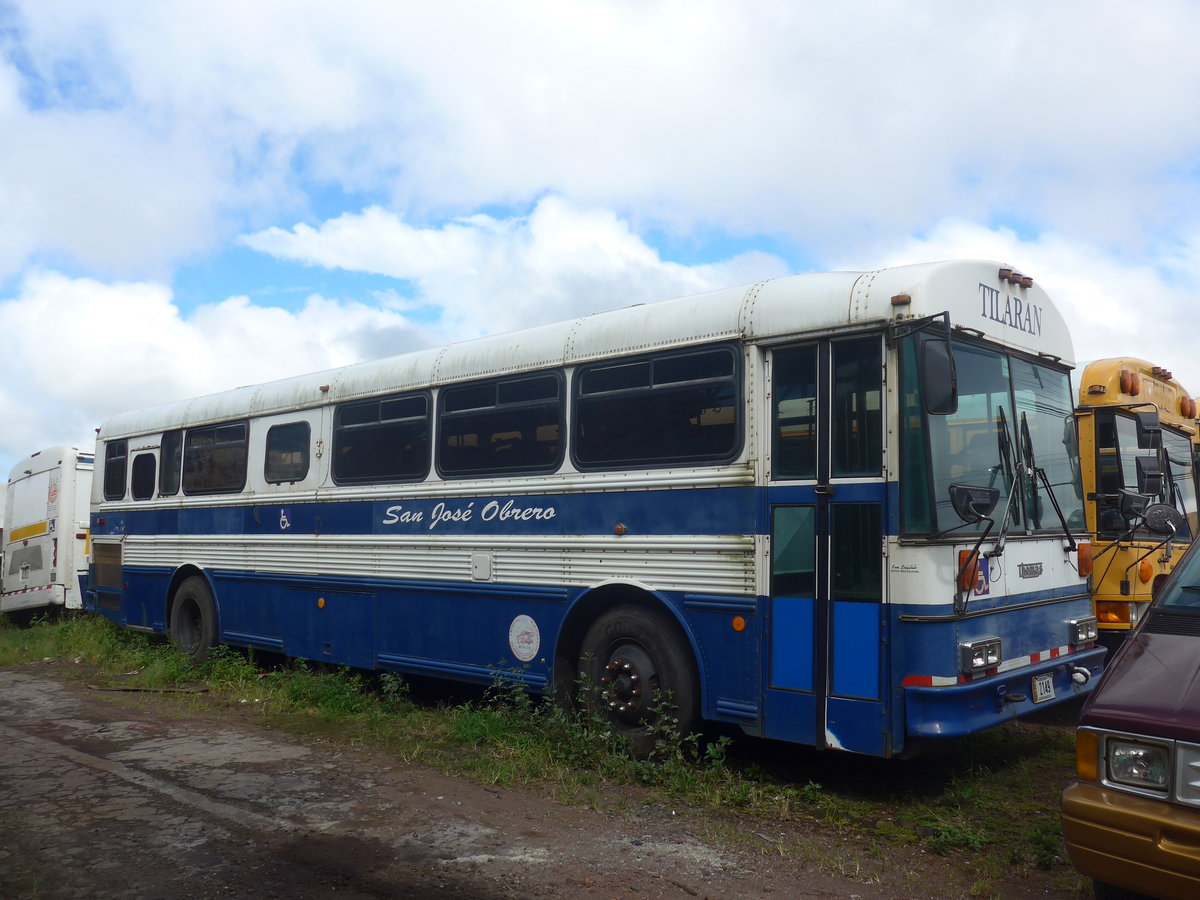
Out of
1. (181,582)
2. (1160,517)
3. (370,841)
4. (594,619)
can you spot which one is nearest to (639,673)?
(594,619)

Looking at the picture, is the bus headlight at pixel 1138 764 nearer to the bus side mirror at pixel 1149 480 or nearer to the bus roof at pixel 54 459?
the bus side mirror at pixel 1149 480

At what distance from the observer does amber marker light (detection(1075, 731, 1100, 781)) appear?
359cm

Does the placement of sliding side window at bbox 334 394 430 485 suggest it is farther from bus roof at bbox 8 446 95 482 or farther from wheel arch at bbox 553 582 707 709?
bus roof at bbox 8 446 95 482

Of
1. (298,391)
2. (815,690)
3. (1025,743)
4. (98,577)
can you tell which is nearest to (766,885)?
(815,690)

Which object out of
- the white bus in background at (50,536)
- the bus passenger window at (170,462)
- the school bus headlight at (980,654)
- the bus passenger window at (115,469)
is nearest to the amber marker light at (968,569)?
the school bus headlight at (980,654)

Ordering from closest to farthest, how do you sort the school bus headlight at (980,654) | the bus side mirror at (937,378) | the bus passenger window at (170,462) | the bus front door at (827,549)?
the bus side mirror at (937,378) → the school bus headlight at (980,654) → the bus front door at (827,549) → the bus passenger window at (170,462)

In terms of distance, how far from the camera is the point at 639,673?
6645 mm

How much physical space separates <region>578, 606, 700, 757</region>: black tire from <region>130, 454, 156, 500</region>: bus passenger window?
23.5ft

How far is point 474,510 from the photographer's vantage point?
7.87 meters

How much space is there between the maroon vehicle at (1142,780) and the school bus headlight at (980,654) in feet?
5.11

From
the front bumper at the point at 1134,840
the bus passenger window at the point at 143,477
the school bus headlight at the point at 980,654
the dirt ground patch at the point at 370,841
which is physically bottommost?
the dirt ground patch at the point at 370,841

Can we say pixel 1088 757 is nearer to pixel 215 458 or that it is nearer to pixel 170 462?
pixel 215 458

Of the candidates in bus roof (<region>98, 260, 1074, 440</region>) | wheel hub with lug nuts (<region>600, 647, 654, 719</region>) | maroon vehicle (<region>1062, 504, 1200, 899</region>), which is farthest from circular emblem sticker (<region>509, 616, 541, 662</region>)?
maroon vehicle (<region>1062, 504, 1200, 899</region>)

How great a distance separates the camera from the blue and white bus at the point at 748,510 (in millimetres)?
5512
